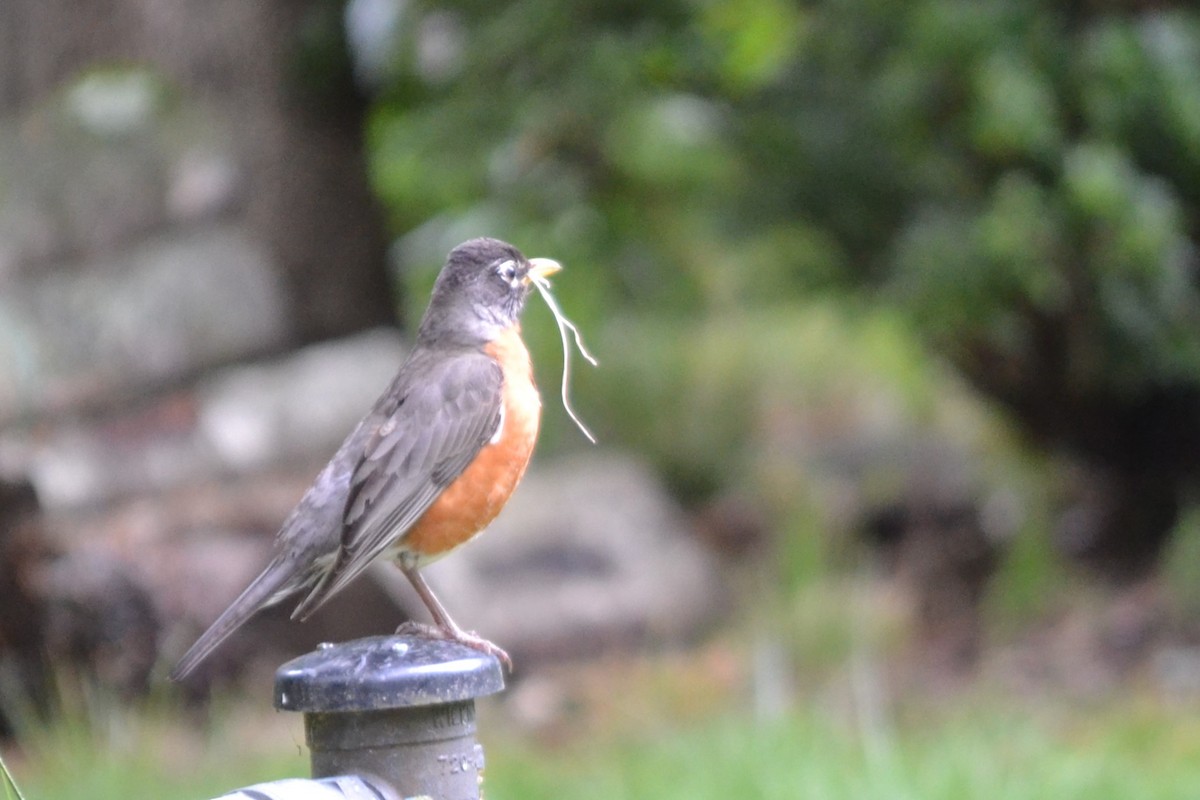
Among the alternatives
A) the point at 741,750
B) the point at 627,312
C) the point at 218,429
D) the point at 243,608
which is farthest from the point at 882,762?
the point at 627,312

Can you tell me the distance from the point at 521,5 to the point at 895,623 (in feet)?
10.4

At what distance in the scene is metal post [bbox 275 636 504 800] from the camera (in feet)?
6.48

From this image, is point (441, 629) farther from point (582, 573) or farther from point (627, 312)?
point (627, 312)

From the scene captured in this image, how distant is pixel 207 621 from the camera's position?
559cm

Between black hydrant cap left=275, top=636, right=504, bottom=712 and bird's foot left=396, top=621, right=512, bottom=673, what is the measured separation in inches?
6.2

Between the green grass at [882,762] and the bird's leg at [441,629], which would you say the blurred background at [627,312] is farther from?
the bird's leg at [441,629]

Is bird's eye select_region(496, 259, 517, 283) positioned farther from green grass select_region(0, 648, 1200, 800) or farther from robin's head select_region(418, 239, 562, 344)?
green grass select_region(0, 648, 1200, 800)

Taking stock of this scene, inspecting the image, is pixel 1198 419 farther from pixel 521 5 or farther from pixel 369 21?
pixel 369 21

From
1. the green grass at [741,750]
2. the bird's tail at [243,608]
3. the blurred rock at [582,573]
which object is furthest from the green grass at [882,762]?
the bird's tail at [243,608]

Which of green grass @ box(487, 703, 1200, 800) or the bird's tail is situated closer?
the bird's tail

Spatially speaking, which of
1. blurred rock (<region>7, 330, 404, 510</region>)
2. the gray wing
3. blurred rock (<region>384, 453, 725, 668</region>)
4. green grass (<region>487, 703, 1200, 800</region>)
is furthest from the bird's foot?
blurred rock (<region>384, 453, 725, 668</region>)

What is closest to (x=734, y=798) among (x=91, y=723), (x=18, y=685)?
(x=91, y=723)

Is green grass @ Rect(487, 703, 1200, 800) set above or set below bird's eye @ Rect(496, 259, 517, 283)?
below

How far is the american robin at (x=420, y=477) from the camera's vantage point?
256 cm
